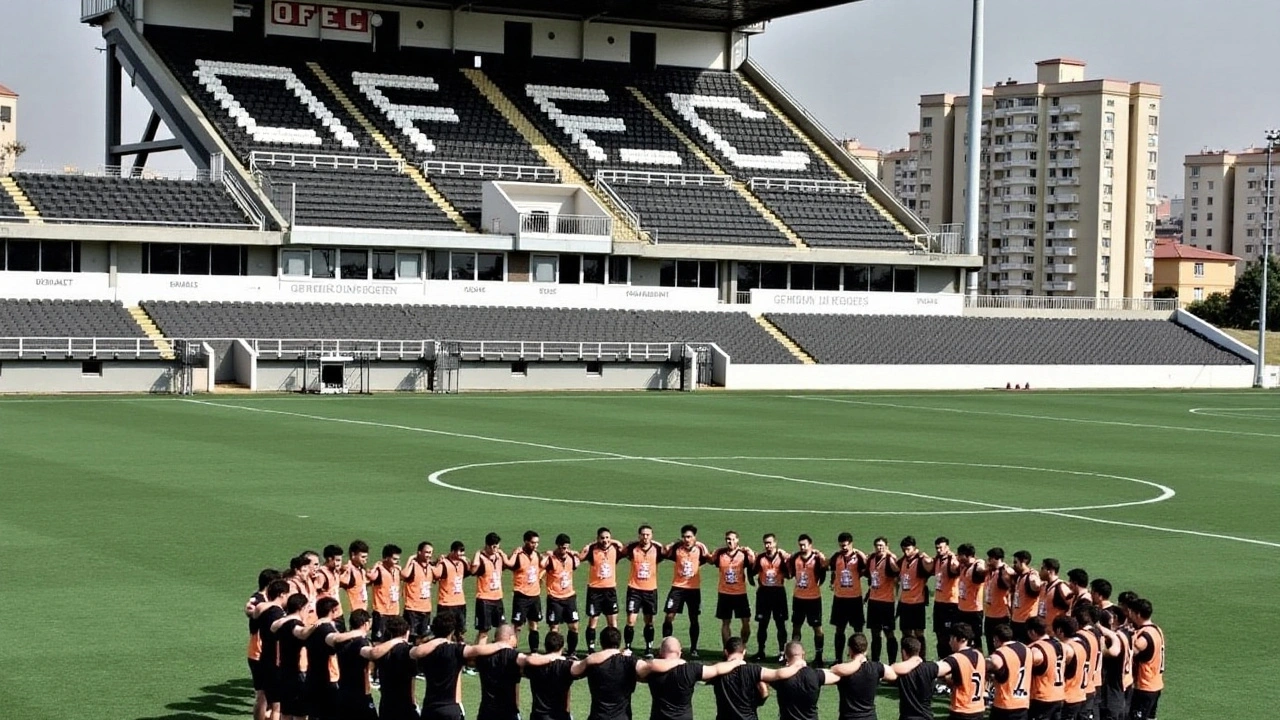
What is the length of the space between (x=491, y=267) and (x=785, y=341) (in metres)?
13.1

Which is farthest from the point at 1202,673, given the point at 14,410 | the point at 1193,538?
the point at 14,410

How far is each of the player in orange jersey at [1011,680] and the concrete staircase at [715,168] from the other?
6524cm

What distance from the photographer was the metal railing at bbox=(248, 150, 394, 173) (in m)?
73.6

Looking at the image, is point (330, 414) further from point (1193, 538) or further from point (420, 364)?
point (1193, 538)

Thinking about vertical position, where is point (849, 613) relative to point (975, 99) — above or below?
below

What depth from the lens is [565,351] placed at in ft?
226

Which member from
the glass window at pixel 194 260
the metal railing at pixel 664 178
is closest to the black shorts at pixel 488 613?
the glass window at pixel 194 260

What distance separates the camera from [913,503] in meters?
33.2

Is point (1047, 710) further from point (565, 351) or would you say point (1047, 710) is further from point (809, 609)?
point (565, 351)

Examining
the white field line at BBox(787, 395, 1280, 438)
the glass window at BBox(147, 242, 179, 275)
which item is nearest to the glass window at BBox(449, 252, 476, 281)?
the glass window at BBox(147, 242, 179, 275)

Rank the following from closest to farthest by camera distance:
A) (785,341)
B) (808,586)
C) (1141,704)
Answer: (1141,704), (808,586), (785,341)

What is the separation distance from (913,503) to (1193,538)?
18.4 feet

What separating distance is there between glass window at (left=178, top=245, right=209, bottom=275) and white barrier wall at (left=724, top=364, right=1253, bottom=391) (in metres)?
21.3

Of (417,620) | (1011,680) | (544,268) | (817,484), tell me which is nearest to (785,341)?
(544,268)
